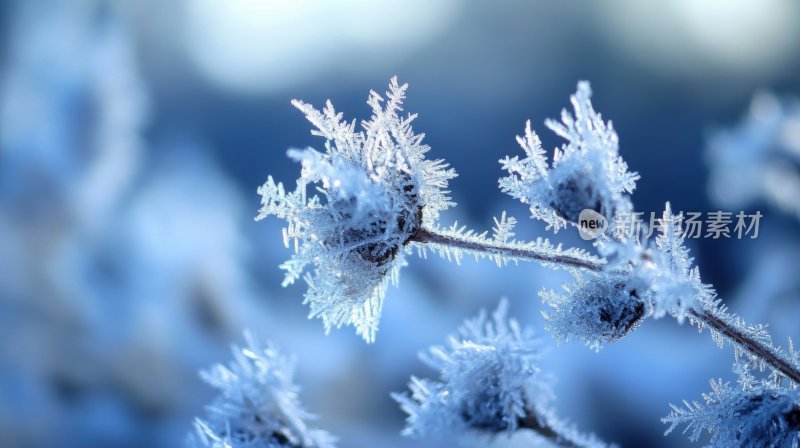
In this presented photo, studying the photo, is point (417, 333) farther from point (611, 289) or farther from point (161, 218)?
point (611, 289)

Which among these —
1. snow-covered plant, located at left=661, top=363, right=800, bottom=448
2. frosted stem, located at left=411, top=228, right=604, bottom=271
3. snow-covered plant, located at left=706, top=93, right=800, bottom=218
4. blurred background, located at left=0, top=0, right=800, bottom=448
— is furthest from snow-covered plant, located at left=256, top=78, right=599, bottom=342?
blurred background, located at left=0, top=0, right=800, bottom=448

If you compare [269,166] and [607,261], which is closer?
[607,261]

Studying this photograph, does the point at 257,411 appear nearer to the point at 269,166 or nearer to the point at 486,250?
the point at 486,250

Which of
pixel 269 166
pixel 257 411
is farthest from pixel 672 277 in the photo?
pixel 269 166

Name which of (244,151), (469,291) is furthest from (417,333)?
(244,151)

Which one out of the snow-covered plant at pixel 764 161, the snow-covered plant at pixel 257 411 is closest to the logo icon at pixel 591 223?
the snow-covered plant at pixel 257 411
